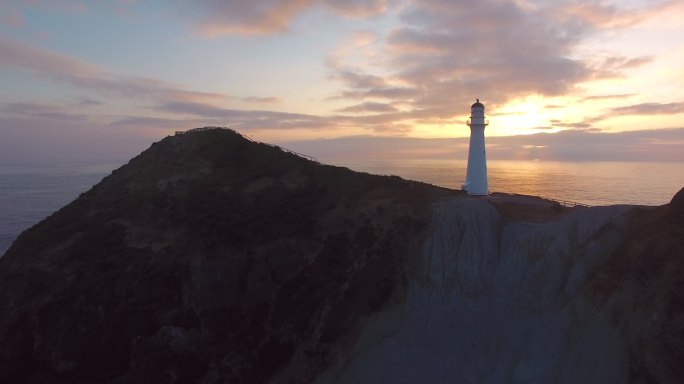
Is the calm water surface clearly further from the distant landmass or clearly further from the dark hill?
the distant landmass

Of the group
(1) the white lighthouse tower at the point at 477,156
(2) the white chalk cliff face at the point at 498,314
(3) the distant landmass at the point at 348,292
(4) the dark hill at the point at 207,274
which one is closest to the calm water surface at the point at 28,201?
(4) the dark hill at the point at 207,274

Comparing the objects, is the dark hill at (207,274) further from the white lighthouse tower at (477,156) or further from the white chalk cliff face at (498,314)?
the white lighthouse tower at (477,156)

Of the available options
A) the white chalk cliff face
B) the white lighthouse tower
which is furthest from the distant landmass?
the white lighthouse tower

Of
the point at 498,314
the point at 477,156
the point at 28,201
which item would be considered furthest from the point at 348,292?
the point at 28,201

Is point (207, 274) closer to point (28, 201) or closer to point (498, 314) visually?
point (498, 314)

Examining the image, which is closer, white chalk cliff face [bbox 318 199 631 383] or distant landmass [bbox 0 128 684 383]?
white chalk cliff face [bbox 318 199 631 383]

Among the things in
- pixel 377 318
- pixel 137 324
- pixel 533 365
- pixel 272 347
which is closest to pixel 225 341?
pixel 272 347
